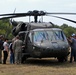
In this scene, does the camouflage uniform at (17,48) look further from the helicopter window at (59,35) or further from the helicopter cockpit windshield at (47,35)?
the helicopter window at (59,35)

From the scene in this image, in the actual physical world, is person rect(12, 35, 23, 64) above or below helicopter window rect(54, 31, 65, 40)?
below

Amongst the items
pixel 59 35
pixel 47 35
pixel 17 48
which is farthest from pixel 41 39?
pixel 17 48

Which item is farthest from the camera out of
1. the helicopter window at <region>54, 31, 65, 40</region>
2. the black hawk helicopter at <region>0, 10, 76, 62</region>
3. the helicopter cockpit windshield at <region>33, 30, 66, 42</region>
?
the helicopter window at <region>54, 31, 65, 40</region>

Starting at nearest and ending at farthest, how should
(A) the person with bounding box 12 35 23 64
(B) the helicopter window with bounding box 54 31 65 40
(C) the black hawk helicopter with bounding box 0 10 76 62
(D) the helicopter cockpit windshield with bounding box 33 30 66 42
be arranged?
1. (C) the black hawk helicopter with bounding box 0 10 76 62
2. (D) the helicopter cockpit windshield with bounding box 33 30 66 42
3. (B) the helicopter window with bounding box 54 31 65 40
4. (A) the person with bounding box 12 35 23 64

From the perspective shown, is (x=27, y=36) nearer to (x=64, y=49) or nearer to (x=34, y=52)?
(x=34, y=52)

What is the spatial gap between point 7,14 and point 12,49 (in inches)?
87.7

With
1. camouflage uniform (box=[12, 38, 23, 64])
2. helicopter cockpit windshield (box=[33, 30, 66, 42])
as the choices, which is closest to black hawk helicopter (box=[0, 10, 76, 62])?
helicopter cockpit windshield (box=[33, 30, 66, 42])

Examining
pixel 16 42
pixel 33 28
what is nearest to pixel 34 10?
pixel 33 28

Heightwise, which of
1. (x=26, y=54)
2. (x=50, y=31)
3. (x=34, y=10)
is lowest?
(x=26, y=54)

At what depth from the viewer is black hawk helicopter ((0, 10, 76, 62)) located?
49.5 ft

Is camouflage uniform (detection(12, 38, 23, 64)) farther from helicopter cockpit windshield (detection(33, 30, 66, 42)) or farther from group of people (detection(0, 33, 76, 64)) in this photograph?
helicopter cockpit windshield (detection(33, 30, 66, 42))

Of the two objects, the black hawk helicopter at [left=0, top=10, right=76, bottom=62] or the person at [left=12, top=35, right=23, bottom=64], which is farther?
the person at [left=12, top=35, right=23, bottom=64]

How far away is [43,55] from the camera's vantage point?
1517cm

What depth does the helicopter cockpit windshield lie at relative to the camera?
15.7 metres
